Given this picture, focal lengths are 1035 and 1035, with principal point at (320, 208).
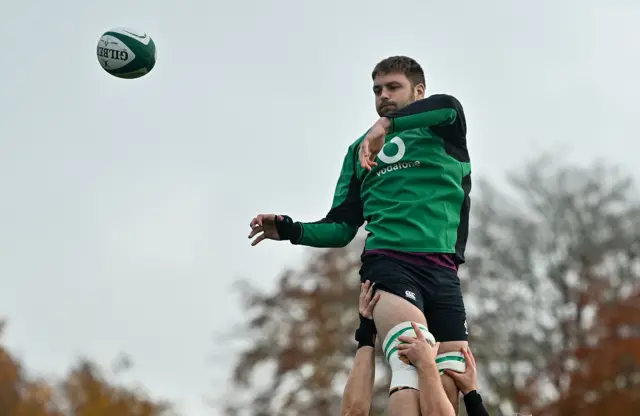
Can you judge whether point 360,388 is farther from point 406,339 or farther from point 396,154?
point 396,154

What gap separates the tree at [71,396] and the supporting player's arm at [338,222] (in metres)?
34.3

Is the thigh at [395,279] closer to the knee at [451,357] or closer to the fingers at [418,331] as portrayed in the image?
the fingers at [418,331]

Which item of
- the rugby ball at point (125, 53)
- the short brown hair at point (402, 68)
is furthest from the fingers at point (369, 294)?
the rugby ball at point (125, 53)

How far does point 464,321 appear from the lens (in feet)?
21.4

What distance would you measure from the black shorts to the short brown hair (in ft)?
4.02

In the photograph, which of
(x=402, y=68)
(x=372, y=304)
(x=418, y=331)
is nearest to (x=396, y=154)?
(x=402, y=68)

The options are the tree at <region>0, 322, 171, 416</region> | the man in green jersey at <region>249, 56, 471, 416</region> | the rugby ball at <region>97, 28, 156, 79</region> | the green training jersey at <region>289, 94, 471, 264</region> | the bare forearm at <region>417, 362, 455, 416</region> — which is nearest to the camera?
the bare forearm at <region>417, 362, 455, 416</region>

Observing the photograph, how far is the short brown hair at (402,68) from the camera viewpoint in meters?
6.74

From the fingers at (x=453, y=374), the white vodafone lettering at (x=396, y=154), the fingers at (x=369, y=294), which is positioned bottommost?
the fingers at (x=453, y=374)

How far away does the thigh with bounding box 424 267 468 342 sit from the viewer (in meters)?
6.34

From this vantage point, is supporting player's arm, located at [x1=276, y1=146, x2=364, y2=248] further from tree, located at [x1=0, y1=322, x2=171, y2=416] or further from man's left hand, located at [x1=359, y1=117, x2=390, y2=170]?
tree, located at [x1=0, y1=322, x2=171, y2=416]

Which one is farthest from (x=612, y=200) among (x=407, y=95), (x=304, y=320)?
(x=407, y=95)

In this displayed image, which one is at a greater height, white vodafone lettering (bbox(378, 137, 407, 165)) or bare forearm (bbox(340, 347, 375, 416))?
white vodafone lettering (bbox(378, 137, 407, 165))

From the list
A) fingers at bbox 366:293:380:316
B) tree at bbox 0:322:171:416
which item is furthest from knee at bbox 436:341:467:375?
tree at bbox 0:322:171:416
